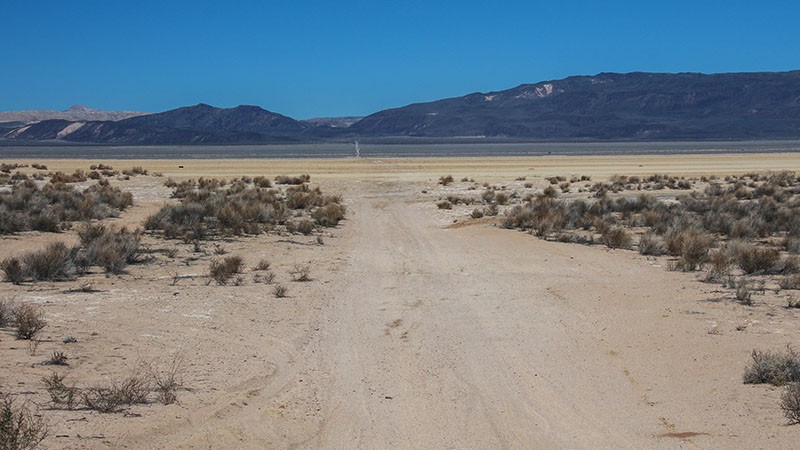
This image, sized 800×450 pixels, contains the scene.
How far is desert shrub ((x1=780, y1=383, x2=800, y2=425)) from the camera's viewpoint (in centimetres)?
659

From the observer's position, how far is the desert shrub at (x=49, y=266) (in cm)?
1276

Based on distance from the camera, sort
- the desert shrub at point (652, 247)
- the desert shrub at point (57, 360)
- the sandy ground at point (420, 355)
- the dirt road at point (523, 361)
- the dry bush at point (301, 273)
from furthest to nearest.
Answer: the desert shrub at point (652, 247), the dry bush at point (301, 273), the desert shrub at point (57, 360), the dirt road at point (523, 361), the sandy ground at point (420, 355)

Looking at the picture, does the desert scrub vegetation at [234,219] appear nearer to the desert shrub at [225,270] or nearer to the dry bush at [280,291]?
the desert shrub at [225,270]

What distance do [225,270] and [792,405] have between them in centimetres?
940

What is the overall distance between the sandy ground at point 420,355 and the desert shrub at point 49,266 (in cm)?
66

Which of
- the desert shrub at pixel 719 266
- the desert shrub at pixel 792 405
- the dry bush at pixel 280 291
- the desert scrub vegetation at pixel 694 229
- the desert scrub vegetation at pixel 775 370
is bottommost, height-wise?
the desert scrub vegetation at pixel 694 229

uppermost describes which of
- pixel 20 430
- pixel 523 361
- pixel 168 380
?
pixel 20 430

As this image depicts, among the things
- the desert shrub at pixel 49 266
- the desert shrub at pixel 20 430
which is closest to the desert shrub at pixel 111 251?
the desert shrub at pixel 49 266

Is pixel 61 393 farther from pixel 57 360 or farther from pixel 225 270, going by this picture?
pixel 225 270

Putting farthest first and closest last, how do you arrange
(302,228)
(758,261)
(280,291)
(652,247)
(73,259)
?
(302,228), (652,247), (758,261), (73,259), (280,291)

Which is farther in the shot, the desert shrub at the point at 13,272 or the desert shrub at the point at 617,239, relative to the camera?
the desert shrub at the point at 617,239

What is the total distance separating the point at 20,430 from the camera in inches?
223

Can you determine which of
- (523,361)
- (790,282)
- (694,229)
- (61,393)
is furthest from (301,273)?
(694,229)

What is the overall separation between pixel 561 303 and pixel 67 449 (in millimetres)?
8248
